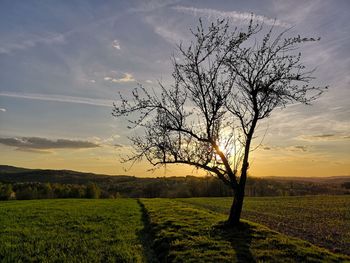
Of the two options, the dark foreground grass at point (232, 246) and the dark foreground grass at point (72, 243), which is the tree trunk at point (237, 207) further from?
the dark foreground grass at point (72, 243)

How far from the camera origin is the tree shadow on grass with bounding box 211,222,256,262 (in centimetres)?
1720

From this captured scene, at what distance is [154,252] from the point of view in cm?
1958

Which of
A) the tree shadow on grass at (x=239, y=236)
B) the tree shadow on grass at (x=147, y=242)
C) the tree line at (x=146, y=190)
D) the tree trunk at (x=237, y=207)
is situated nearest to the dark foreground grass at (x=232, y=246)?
the tree shadow on grass at (x=239, y=236)

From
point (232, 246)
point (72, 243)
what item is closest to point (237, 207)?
point (232, 246)

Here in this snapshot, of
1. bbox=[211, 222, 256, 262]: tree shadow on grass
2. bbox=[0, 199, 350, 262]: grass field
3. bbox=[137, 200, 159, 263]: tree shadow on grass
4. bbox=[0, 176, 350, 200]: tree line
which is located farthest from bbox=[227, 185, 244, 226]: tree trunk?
bbox=[0, 176, 350, 200]: tree line

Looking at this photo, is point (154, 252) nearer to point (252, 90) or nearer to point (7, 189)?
point (252, 90)

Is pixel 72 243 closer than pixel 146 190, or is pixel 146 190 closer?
pixel 72 243

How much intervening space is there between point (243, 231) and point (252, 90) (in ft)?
28.1

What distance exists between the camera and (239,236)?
71.9 ft

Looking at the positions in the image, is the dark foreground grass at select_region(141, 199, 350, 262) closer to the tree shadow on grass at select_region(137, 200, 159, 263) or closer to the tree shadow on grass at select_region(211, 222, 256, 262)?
the tree shadow on grass at select_region(211, 222, 256, 262)

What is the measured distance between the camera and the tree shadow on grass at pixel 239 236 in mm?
17203

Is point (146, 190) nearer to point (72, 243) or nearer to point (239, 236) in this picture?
point (72, 243)

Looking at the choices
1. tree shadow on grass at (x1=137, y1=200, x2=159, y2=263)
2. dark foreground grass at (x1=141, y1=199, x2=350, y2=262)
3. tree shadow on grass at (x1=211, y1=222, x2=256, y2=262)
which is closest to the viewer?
dark foreground grass at (x1=141, y1=199, x2=350, y2=262)

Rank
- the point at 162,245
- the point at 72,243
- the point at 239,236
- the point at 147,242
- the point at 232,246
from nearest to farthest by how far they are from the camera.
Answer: the point at 232,246, the point at 162,245, the point at 72,243, the point at 239,236, the point at 147,242
